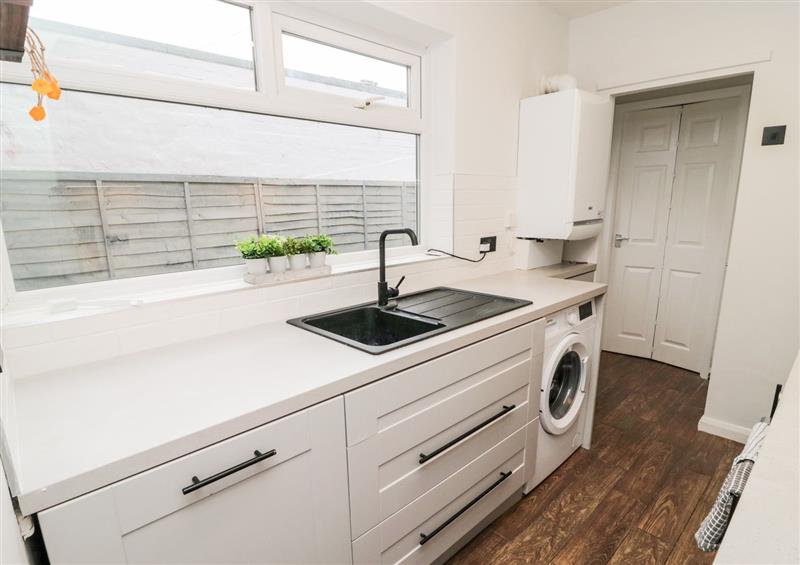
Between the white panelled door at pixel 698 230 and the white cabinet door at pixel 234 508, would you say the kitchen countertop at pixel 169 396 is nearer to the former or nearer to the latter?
the white cabinet door at pixel 234 508

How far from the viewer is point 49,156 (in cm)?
125

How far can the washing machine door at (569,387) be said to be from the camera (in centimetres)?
200

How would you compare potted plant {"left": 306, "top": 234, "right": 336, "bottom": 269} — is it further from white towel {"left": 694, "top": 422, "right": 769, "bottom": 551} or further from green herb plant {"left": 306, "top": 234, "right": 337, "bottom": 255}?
white towel {"left": 694, "top": 422, "right": 769, "bottom": 551}

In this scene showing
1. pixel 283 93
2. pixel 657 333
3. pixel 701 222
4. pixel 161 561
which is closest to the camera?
pixel 161 561

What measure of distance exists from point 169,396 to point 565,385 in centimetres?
190

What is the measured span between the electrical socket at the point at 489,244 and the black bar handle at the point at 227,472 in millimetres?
1803

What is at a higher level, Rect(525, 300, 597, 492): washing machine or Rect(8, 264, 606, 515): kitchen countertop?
Rect(8, 264, 606, 515): kitchen countertop

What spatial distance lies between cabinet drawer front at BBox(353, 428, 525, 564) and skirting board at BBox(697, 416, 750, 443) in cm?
146

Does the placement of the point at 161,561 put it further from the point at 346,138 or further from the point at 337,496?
the point at 346,138

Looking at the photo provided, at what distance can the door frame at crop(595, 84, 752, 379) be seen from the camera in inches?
112

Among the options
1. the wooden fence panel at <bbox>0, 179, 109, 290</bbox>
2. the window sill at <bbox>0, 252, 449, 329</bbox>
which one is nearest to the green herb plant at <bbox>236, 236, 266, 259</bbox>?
the window sill at <bbox>0, 252, 449, 329</bbox>

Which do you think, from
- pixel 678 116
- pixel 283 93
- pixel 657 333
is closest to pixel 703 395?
pixel 657 333

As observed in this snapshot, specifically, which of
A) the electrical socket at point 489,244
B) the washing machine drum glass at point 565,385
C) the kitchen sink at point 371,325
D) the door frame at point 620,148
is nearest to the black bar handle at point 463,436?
the kitchen sink at point 371,325

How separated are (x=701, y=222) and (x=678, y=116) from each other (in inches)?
33.2
